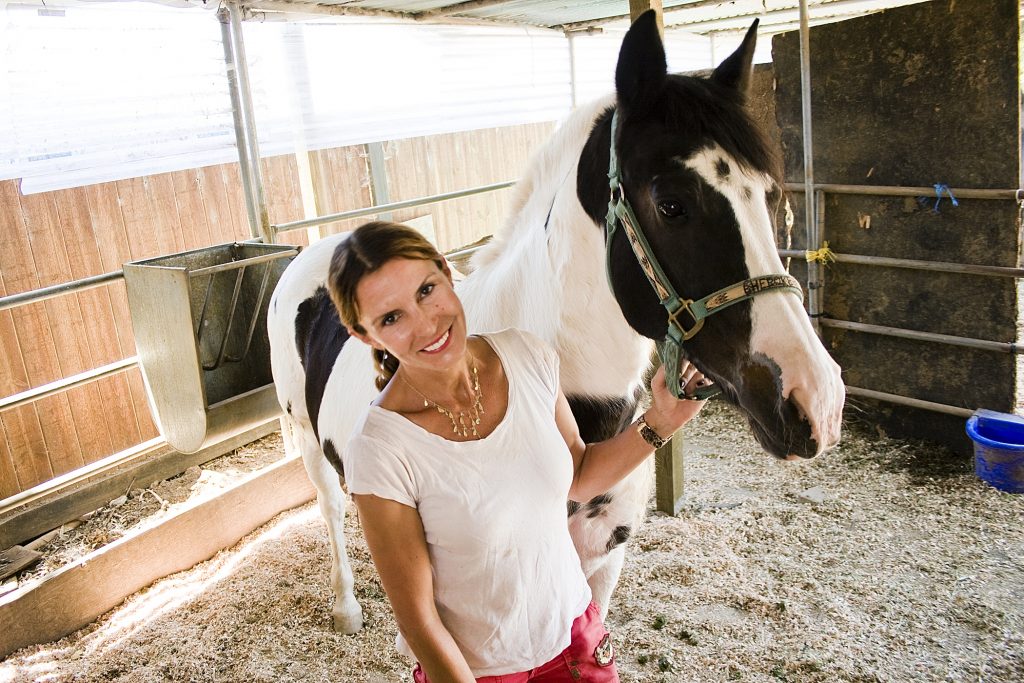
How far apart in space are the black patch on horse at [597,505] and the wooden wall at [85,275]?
2.68m

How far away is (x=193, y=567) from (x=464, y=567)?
7.89 feet

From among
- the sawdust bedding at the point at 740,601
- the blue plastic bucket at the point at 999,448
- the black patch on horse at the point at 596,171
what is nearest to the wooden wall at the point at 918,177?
the blue plastic bucket at the point at 999,448

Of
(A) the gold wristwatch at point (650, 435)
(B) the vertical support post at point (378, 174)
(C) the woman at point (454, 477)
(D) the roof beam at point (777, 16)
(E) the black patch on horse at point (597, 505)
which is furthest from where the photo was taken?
(D) the roof beam at point (777, 16)

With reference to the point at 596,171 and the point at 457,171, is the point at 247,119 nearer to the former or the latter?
the point at 596,171

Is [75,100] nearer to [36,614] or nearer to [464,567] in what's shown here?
[36,614]

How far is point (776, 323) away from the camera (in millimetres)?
1011

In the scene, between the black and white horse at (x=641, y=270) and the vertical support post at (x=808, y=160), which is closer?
the black and white horse at (x=641, y=270)

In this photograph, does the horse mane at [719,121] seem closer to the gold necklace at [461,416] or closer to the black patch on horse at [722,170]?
the black patch on horse at [722,170]

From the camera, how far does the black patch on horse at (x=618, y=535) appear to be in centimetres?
154

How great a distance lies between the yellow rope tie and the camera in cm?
361

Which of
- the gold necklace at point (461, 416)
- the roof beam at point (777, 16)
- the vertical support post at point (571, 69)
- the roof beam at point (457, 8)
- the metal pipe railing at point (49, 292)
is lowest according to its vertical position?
the gold necklace at point (461, 416)

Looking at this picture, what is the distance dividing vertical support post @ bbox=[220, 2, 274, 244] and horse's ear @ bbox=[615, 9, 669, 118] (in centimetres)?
240

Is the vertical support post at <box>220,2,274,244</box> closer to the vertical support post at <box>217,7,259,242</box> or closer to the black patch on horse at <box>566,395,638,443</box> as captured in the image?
the vertical support post at <box>217,7,259,242</box>

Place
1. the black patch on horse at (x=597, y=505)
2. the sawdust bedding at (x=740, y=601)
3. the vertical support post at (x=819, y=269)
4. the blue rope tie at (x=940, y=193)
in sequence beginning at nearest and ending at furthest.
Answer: the black patch on horse at (x=597, y=505)
the sawdust bedding at (x=740, y=601)
the blue rope tie at (x=940, y=193)
the vertical support post at (x=819, y=269)
